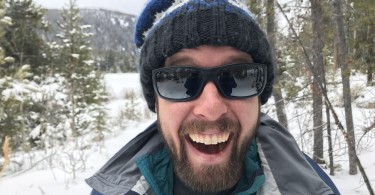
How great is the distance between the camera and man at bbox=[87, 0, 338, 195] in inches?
50.5

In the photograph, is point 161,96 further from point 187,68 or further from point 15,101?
point 15,101

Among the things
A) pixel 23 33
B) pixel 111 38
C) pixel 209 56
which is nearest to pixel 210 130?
pixel 209 56

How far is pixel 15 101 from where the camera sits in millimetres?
6852

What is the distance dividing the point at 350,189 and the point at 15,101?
20.9ft

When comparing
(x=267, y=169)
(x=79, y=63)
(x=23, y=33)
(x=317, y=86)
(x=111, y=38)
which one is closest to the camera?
(x=267, y=169)

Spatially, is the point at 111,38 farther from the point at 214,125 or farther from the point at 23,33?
the point at 214,125

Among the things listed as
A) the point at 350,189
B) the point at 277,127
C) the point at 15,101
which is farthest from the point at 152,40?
the point at 15,101

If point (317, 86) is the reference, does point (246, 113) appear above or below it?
above

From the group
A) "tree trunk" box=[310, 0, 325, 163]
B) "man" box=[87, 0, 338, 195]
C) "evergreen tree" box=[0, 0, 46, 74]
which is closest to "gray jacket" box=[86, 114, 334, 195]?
"man" box=[87, 0, 338, 195]

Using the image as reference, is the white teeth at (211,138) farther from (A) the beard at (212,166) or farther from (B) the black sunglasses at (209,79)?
(B) the black sunglasses at (209,79)

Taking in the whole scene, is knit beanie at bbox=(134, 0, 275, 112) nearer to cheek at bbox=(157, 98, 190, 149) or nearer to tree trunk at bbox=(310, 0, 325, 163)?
cheek at bbox=(157, 98, 190, 149)

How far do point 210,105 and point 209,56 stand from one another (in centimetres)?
20

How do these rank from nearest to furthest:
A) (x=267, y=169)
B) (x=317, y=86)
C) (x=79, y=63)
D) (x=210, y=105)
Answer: (x=210, y=105) < (x=267, y=169) < (x=317, y=86) < (x=79, y=63)

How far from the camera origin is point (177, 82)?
133 cm
